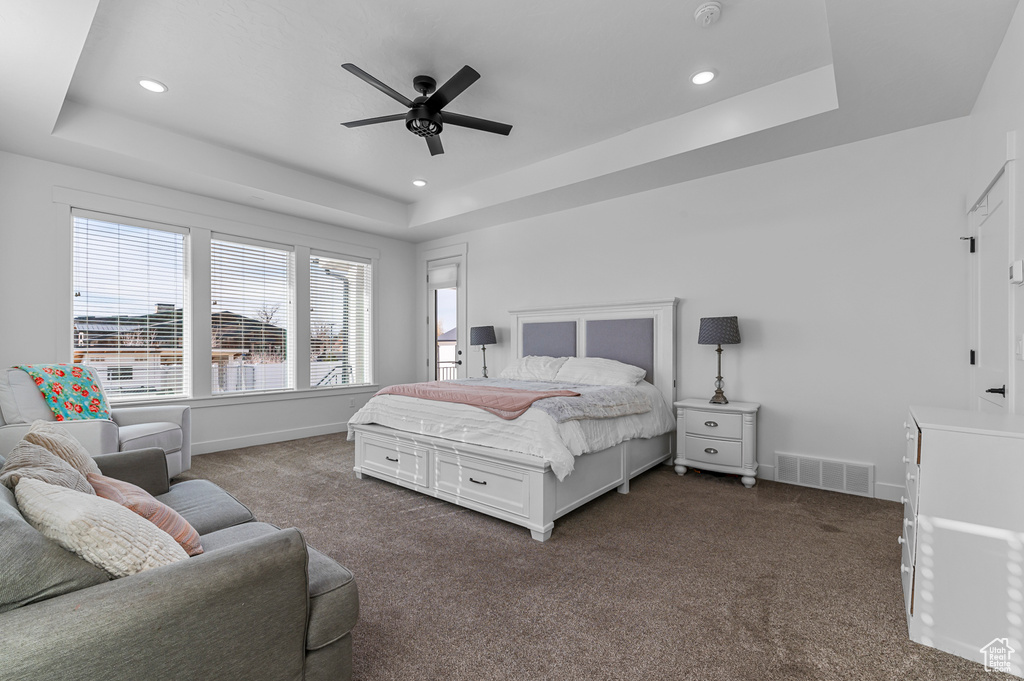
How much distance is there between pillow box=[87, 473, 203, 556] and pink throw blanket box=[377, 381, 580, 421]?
70.4 inches

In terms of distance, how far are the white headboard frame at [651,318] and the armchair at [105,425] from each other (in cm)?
354

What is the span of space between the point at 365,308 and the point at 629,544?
4820 millimetres

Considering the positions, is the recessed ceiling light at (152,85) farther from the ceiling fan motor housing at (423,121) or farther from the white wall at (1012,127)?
the white wall at (1012,127)

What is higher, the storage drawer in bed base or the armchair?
the armchair

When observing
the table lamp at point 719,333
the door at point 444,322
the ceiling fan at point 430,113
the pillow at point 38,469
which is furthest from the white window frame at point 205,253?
the table lamp at point 719,333

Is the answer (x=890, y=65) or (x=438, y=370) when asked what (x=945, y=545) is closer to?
(x=890, y=65)

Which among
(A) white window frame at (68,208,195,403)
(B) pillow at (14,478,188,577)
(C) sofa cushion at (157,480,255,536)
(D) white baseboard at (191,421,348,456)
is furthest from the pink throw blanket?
(A) white window frame at (68,208,195,403)

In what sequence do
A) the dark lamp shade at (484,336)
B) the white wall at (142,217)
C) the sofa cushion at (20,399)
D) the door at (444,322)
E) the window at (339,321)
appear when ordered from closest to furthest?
the sofa cushion at (20,399) → the white wall at (142,217) → the dark lamp shade at (484,336) → the window at (339,321) → the door at (444,322)

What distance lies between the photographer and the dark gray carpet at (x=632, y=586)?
5.51 feet

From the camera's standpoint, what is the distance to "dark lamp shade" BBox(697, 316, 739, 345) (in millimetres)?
3786

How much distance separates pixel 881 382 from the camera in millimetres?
3420

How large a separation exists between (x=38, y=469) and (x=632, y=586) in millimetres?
2257

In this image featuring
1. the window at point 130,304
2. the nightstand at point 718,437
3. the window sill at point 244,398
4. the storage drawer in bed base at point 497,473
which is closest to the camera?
the storage drawer in bed base at point 497,473

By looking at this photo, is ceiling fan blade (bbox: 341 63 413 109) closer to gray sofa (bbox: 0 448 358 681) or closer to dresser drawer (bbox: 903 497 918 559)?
gray sofa (bbox: 0 448 358 681)
